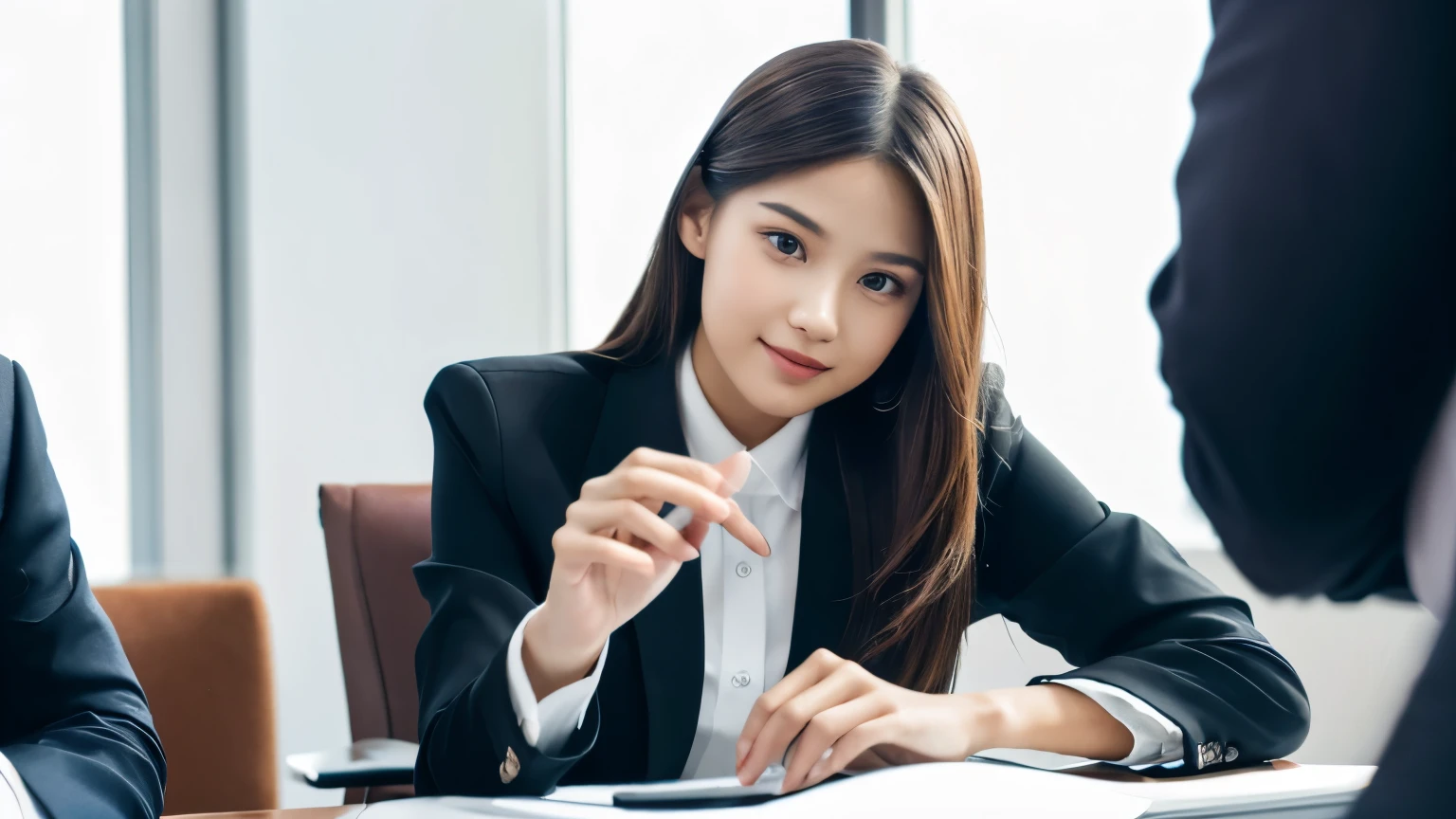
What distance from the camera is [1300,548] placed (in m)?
0.36

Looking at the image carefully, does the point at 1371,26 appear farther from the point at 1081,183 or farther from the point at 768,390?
the point at 1081,183

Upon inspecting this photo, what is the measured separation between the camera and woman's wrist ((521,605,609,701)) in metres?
0.81

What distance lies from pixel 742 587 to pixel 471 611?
0.29 m

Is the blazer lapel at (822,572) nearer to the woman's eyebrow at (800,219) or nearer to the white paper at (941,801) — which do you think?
the woman's eyebrow at (800,219)

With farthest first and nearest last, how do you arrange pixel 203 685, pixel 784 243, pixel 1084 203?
pixel 1084 203
pixel 203 685
pixel 784 243

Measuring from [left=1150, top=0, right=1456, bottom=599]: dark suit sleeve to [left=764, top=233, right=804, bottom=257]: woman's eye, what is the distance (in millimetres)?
683

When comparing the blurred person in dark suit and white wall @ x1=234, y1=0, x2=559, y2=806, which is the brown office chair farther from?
white wall @ x1=234, y1=0, x2=559, y2=806

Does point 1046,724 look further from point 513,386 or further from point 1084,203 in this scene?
point 1084,203

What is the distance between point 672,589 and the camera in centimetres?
108

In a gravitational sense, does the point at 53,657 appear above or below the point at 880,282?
below

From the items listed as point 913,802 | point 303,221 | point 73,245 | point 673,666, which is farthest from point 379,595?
point 73,245

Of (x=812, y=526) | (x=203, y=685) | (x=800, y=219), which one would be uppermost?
(x=800, y=219)

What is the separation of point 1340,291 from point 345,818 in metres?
0.60

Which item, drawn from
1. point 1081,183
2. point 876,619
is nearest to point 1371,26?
point 876,619
